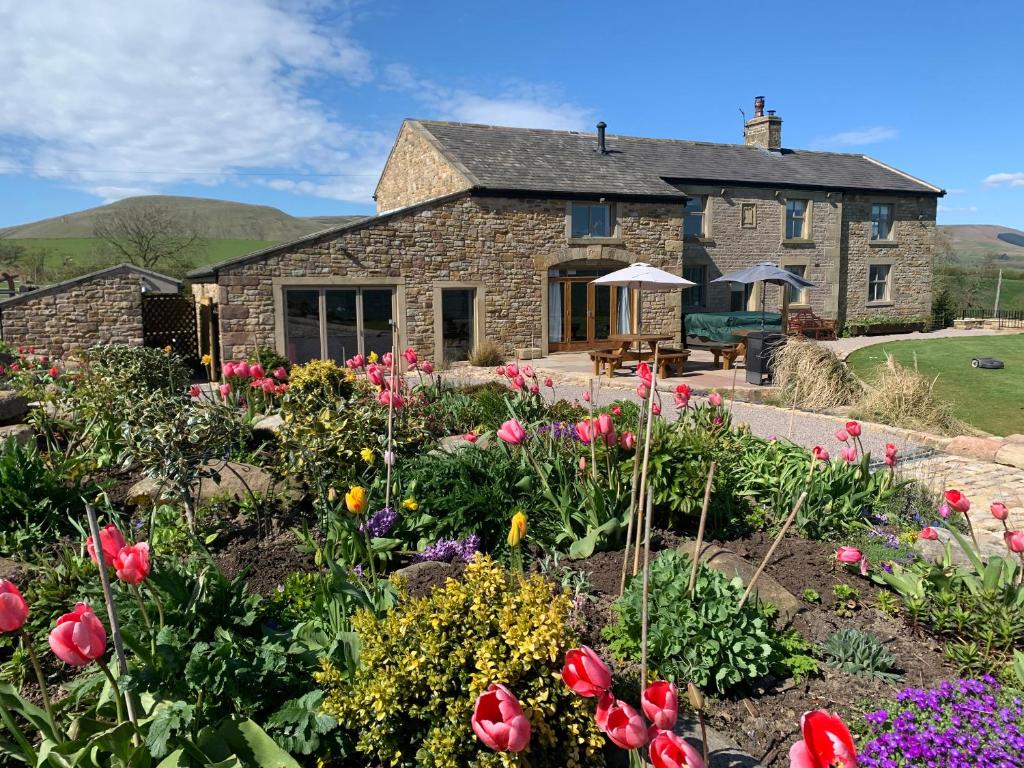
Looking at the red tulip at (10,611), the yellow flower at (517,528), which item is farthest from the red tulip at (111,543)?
the yellow flower at (517,528)

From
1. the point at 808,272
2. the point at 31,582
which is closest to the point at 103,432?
the point at 31,582

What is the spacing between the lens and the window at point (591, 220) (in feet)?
58.0

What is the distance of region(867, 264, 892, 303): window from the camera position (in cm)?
2555

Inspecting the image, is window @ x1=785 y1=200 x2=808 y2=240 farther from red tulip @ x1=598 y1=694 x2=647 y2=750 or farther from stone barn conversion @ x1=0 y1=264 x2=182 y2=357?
red tulip @ x1=598 y1=694 x2=647 y2=750

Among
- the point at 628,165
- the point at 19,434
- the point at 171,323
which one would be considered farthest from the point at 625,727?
the point at 628,165

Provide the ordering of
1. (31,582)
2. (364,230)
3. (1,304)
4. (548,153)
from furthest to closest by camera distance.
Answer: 1. (548,153)
2. (364,230)
3. (1,304)
4. (31,582)

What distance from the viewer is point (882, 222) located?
25406mm

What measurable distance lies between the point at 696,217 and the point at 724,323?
4.60 m

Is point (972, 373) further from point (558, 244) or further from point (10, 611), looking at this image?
point (10, 611)

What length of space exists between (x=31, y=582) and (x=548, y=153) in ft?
58.6

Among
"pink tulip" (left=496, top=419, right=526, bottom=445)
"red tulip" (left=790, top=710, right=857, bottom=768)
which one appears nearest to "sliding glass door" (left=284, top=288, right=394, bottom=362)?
"pink tulip" (left=496, top=419, right=526, bottom=445)

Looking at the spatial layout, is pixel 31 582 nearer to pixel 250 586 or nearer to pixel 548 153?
Result: pixel 250 586

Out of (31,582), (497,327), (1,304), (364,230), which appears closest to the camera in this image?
(31,582)

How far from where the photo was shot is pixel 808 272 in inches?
943
